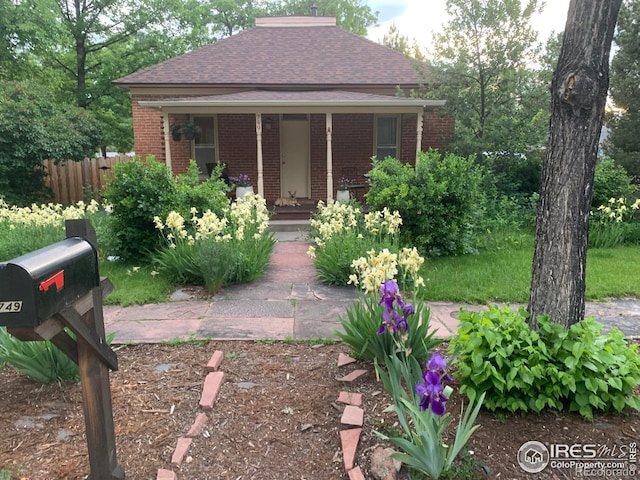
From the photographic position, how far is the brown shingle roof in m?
13.6

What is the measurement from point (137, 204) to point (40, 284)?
5.52 m

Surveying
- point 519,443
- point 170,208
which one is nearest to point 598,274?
point 519,443

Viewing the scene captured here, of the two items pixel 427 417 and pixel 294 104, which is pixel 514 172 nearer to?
pixel 294 104

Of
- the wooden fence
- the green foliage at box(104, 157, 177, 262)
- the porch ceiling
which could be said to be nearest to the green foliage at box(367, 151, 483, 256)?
the green foliage at box(104, 157, 177, 262)

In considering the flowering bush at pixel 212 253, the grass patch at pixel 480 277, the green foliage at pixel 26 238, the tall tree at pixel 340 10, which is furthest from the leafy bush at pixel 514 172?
the tall tree at pixel 340 10

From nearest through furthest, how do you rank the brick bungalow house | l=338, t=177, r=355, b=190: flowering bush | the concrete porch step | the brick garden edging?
the brick garden edging < the concrete porch step < l=338, t=177, r=355, b=190: flowering bush < the brick bungalow house

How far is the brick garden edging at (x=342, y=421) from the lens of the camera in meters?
2.37

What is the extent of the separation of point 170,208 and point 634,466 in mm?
6083

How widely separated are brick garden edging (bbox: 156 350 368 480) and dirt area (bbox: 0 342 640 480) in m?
0.04

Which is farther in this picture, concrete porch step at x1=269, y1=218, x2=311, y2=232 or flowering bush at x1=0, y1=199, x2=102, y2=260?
concrete porch step at x1=269, y1=218, x2=311, y2=232

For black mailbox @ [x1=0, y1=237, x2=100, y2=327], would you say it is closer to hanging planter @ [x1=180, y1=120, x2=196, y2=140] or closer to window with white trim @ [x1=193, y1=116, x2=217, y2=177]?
hanging planter @ [x1=180, y1=120, x2=196, y2=140]

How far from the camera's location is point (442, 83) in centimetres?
1148

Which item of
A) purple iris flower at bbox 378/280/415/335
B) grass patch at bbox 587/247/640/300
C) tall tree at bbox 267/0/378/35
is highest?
tall tree at bbox 267/0/378/35

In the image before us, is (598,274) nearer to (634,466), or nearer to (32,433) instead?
(634,466)
